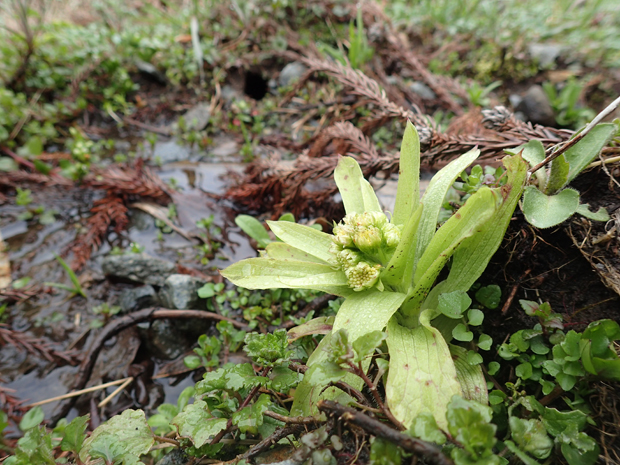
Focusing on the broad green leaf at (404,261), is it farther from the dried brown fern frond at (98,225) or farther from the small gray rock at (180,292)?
the dried brown fern frond at (98,225)

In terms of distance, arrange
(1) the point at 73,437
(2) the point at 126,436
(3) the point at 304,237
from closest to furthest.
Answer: (1) the point at 73,437 → (2) the point at 126,436 → (3) the point at 304,237

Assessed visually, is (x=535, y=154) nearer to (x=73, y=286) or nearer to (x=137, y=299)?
(x=137, y=299)

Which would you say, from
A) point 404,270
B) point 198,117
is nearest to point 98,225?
point 198,117

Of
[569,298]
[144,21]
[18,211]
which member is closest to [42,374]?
[18,211]

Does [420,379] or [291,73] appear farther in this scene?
[291,73]

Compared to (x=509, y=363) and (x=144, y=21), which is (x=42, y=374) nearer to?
(x=509, y=363)

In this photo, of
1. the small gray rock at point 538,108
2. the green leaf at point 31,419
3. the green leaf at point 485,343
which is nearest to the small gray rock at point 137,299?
the green leaf at point 31,419
